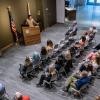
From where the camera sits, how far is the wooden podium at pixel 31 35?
8562mm

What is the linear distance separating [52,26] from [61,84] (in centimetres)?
580

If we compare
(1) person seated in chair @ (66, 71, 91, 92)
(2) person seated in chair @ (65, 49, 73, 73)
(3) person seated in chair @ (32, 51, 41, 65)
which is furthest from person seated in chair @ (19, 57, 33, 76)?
(1) person seated in chair @ (66, 71, 91, 92)

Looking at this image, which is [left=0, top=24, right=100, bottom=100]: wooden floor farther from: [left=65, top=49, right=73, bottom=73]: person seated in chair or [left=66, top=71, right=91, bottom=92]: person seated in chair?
[left=65, top=49, right=73, bottom=73]: person seated in chair

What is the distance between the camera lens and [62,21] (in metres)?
11.5

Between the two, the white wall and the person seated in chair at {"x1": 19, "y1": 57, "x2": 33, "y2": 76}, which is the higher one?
the white wall

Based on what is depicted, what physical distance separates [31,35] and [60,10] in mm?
3418

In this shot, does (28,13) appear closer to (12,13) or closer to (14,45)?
(12,13)

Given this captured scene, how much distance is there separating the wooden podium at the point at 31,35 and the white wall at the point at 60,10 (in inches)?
122

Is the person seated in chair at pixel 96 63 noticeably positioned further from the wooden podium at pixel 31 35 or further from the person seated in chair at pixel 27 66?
the wooden podium at pixel 31 35

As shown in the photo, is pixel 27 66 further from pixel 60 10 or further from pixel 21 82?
pixel 60 10

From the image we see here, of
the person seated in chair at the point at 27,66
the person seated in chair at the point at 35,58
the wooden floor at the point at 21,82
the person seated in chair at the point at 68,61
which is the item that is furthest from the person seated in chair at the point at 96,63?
the person seated in chair at the point at 27,66

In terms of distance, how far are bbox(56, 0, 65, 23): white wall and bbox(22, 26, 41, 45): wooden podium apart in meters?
3.10

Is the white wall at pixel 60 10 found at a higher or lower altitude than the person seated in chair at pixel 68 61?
higher

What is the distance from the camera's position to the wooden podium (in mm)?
8562
